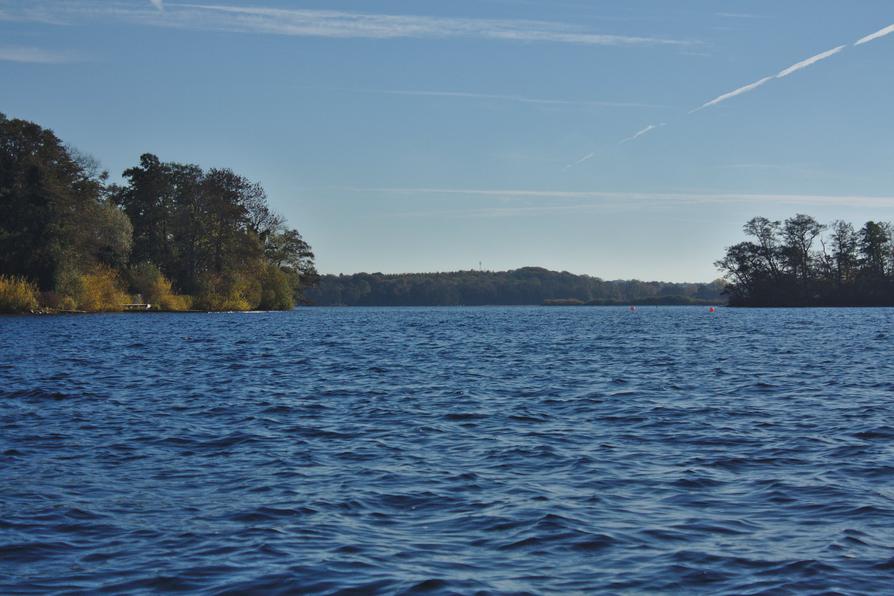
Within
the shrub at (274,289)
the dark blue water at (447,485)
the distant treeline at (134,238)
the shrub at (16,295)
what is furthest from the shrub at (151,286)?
the dark blue water at (447,485)

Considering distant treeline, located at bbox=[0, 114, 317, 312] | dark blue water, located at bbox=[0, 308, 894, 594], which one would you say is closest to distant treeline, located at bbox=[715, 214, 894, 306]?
distant treeline, located at bbox=[0, 114, 317, 312]

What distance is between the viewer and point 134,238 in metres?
126

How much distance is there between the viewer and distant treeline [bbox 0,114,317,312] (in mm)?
91750

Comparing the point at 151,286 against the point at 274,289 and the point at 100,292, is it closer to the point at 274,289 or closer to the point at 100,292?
the point at 100,292

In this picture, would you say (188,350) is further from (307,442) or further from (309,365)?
(307,442)

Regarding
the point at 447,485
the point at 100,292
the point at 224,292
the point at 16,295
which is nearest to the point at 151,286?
the point at 100,292

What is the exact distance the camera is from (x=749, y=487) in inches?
539

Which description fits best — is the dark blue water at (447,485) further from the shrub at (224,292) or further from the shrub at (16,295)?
the shrub at (224,292)

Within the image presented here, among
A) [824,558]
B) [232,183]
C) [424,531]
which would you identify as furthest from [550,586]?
[232,183]

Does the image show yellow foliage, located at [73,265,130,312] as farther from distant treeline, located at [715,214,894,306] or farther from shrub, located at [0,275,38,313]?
distant treeline, located at [715,214,894,306]

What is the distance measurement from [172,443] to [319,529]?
7.53m

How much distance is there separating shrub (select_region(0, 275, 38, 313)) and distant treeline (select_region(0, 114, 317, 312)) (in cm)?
12

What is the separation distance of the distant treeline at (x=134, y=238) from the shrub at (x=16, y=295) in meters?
0.12

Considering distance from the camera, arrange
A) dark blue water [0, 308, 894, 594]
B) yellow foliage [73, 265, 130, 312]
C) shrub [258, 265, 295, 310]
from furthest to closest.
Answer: shrub [258, 265, 295, 310] → yellow foliage [73, 265, 130, 312] → dark blue water [0, 308, 894, 594]
